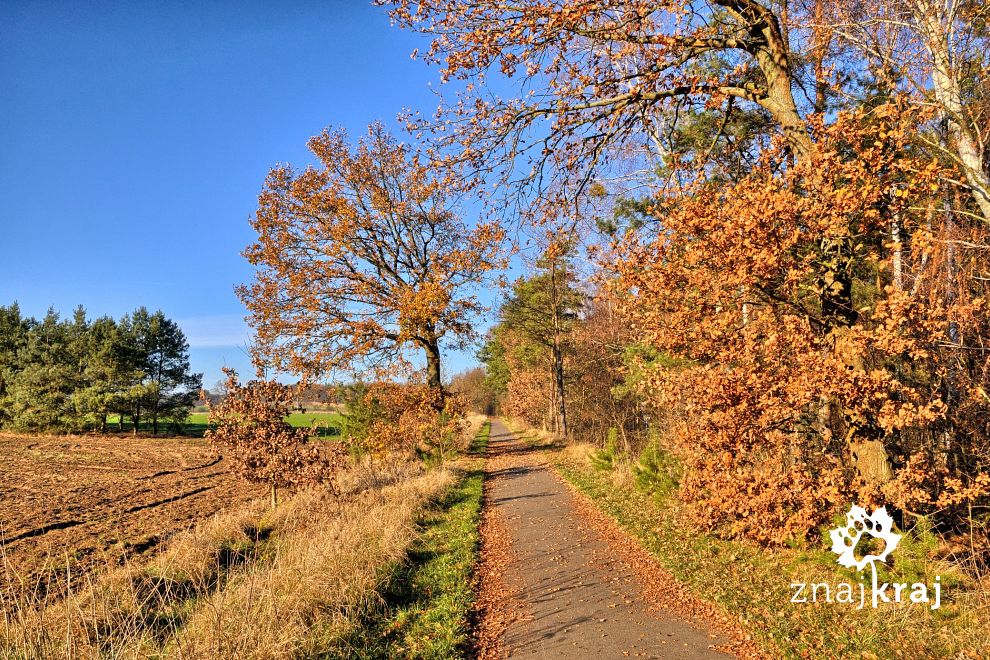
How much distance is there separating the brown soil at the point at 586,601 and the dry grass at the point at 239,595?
60.9 inches

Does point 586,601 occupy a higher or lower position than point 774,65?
lower

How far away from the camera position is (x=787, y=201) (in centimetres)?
571

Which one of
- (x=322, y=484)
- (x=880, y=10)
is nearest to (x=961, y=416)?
(x=880, y=10)

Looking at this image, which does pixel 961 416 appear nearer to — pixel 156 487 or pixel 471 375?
pixel 156 487

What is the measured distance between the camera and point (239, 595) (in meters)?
5.79

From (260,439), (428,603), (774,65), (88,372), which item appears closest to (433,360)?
(260,439)

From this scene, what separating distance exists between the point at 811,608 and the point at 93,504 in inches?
820

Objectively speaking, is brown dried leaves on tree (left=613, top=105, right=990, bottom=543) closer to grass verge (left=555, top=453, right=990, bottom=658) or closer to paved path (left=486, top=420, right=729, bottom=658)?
grass verge (left=555, top=453, right=990, bottom=658)

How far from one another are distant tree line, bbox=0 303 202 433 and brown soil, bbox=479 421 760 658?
144 feet

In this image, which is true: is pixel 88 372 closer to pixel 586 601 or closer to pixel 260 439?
pixel 260 439

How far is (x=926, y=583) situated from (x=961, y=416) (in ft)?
10.5

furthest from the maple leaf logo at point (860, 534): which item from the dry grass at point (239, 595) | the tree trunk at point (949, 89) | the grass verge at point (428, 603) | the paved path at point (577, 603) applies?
the dry grass at point (239, 595)

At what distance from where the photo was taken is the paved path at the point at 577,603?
505 cm

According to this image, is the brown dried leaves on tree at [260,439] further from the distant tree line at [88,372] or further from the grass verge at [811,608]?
the distant tree line at [88,372]
